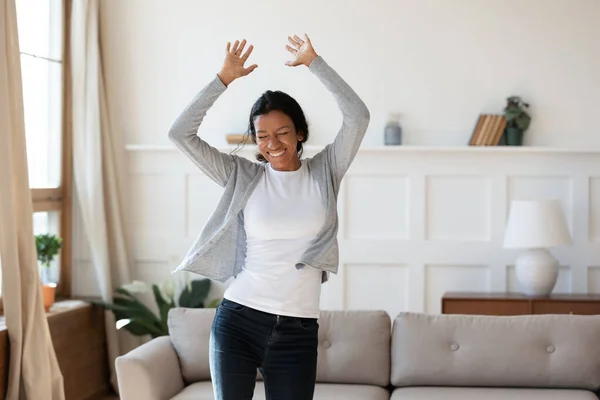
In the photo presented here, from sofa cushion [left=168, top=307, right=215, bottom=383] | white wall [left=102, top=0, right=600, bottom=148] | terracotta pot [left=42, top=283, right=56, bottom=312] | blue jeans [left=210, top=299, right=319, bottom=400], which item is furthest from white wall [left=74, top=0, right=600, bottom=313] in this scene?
blue jeans [left=210, top=299, right=319, bottom=400]

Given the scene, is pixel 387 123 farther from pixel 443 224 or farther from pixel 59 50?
pixel 59 50

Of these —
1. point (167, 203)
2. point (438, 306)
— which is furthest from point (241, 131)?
point (438, 306)

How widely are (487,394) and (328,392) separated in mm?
605

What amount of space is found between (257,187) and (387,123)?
288cm

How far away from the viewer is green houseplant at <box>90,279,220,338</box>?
5.06 metres

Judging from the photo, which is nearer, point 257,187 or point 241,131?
point 257,187

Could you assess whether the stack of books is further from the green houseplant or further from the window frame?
the window frame

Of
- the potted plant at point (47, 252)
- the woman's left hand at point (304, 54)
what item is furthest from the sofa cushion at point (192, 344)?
the woman's left hand at point (304, 54)

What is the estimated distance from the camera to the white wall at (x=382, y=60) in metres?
5.13

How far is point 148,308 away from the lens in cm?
525

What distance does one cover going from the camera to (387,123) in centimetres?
518

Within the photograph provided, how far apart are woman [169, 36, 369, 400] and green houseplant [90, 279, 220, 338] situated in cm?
273

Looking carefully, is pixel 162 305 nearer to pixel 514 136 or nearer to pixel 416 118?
pixel 416 118

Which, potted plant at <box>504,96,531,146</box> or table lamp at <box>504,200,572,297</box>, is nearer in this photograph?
table lamp at <box>504,200,572,297</box>
